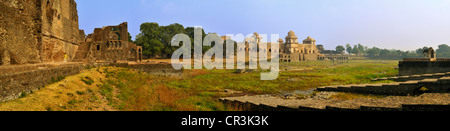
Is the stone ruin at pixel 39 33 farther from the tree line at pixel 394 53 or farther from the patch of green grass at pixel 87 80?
the tree line at pixel 394 53

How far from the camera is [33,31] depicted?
14.3m

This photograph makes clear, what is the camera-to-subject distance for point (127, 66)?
60.1 ft

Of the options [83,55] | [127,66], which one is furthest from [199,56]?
[127,66]

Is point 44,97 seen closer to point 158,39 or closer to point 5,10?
point 5,10

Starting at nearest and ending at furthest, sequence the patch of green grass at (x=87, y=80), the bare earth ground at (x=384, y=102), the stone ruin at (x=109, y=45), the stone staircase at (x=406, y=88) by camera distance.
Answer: the bare earth ground at (x=384, y=102)
the stone staircase at (x=406, y=88)
the patch of green grass at (x=87, y=80)
the stone ruin at (x=109, y=45)

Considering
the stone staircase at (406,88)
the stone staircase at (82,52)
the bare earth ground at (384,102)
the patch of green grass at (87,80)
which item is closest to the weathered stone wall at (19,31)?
the patch of green grass at (87,80)

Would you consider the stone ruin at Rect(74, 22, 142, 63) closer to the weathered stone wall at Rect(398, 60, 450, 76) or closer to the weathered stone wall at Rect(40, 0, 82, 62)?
the weathered stone wall at Rect(40, 0, 82, 62)

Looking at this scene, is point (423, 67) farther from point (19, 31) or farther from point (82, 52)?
point (82, 52)

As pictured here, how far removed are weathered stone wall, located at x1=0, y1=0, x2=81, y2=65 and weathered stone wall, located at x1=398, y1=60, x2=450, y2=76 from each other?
26.2 metres

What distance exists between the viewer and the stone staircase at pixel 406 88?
1005cm
